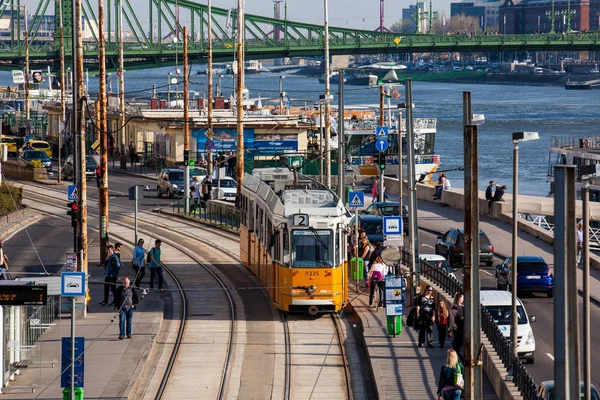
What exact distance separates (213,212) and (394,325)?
84.6 feet

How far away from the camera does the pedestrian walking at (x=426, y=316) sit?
27.2 m

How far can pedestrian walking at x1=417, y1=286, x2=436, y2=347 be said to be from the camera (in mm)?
27172

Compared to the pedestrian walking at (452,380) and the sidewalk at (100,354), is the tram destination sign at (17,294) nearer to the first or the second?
the sidewalk at (100,354)

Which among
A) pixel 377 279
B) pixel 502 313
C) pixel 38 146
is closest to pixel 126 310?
pixel 377 279

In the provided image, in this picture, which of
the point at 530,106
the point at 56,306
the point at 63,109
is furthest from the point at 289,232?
the point at 530,106

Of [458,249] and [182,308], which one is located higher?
[458,249]

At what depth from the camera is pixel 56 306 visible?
3084cm

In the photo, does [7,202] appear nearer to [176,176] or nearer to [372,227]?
[176,176]

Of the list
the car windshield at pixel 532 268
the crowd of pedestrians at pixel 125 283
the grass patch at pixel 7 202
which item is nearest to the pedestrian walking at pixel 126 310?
the crowd of pedestrians at pixel 125 283

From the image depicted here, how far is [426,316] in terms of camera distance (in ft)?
89.0

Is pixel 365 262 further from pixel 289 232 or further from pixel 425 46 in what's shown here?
pixel 425 46

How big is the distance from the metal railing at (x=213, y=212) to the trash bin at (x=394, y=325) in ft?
67.5

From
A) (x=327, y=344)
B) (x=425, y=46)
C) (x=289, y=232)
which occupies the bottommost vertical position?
(x=327, y=344)

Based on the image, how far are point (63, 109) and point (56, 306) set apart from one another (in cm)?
5223
